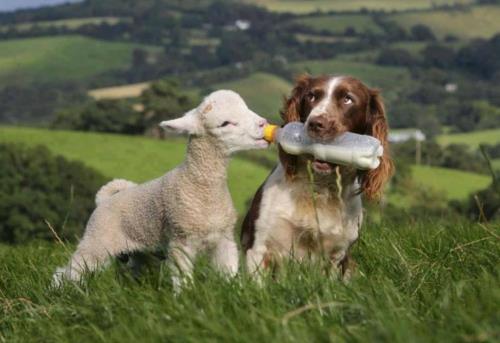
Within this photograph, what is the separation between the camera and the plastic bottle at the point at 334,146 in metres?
5.94

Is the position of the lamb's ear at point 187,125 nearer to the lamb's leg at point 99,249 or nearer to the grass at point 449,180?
the lamb's leg at point 99,249

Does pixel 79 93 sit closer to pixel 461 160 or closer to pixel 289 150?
pixel 461 160

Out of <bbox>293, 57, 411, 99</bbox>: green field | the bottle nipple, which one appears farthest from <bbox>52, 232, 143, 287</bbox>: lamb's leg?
<bbox>293, 57, 411, 99</bbox>: green field

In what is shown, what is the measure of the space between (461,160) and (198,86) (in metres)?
82.1

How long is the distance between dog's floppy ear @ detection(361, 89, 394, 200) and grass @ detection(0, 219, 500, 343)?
100 cm

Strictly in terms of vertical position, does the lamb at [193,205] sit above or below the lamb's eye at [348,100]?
below

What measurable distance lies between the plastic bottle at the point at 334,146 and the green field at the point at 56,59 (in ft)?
567

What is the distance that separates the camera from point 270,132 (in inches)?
242

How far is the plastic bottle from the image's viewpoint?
5.94 metres

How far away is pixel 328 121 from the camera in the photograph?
5949 millimetres

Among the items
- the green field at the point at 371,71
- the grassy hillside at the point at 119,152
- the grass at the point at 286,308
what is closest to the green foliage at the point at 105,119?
the grassy hillside at the point at 119,152

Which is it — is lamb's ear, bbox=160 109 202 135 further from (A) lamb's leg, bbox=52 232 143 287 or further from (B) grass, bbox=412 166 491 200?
(B) grass, bbox=412 166 491 200

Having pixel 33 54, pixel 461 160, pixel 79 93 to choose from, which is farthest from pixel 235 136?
pixel 33 54

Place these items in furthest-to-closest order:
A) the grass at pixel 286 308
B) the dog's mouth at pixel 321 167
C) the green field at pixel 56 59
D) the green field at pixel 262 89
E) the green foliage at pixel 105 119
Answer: the green field at pixel 56 59, the green field at pixel 262 89, the green foliage at pixel 105 119, the dog's mouth at pixel 321 167, the grass at pixel 286 308
